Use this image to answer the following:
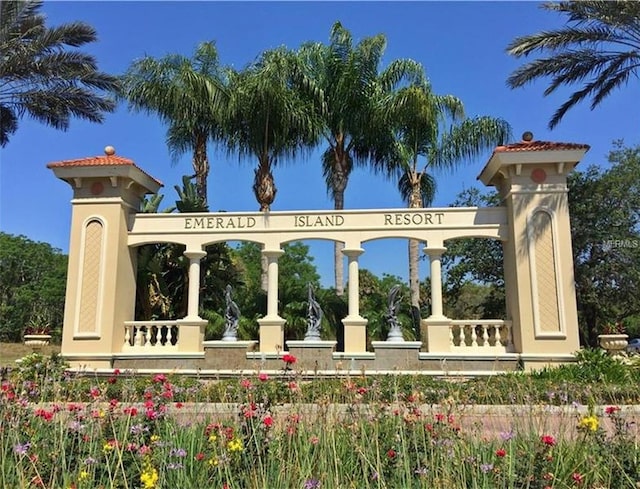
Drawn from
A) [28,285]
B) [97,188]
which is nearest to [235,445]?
[97,188]

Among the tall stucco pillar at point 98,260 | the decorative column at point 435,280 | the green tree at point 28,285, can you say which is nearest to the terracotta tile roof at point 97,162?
the tall stucco pillar at point 98,260

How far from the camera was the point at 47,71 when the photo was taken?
16.3 meters

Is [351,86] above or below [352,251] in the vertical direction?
above

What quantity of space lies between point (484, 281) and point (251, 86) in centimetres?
1319

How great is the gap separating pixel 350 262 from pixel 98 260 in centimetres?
721

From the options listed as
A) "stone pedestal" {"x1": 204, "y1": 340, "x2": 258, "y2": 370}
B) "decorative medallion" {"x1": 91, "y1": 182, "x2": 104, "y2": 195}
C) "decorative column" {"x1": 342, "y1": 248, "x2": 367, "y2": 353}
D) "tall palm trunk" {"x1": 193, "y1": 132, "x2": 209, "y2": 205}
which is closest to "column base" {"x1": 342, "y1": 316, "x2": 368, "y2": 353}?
"decorative column" {"x1": 342, "y1": 248, "x2": 367, "y2": 353}

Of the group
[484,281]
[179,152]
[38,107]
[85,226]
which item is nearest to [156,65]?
[179,152]

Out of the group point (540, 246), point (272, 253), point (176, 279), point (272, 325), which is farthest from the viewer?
point (176, 279)

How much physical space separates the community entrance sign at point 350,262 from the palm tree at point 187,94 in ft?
17.2

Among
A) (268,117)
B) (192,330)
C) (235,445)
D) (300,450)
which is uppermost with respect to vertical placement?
(268,117)

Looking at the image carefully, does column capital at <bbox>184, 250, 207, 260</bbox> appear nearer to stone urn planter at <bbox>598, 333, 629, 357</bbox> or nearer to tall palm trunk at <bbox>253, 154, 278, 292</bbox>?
tall palm trunk at <bbox>253, 154, 278, 292</bbox>

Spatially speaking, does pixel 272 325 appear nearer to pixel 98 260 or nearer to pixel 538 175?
pixel 98 260

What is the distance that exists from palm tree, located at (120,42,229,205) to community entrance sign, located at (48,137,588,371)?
5.23 meters

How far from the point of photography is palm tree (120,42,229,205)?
20.2m
